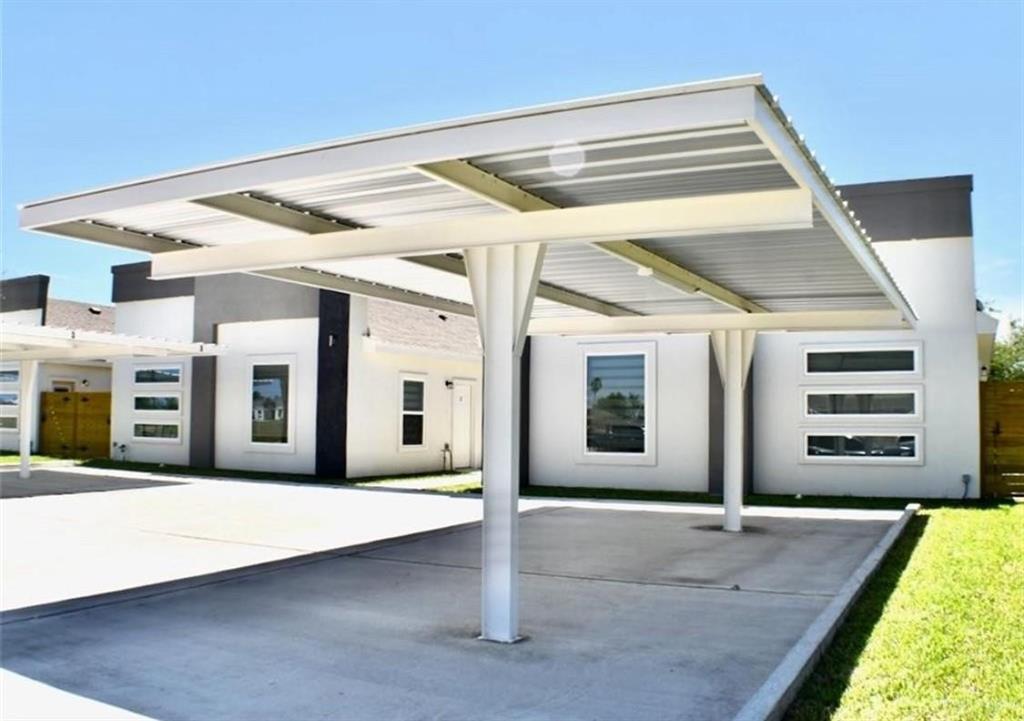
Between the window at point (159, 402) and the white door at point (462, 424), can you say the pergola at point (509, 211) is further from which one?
the window at point (159, 402)

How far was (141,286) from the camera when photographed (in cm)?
2394

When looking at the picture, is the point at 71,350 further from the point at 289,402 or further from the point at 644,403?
the point at 644,403

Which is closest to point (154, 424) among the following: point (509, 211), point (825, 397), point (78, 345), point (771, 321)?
point (78, 345)

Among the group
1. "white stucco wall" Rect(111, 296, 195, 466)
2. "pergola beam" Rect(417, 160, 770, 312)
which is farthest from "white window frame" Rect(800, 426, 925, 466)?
"white stucco wall" Rect(111, 296, 195, 466)

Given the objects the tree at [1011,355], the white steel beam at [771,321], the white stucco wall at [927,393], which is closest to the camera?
the white steel beam at [771,321]

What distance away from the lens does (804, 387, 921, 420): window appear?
15586 millimetres

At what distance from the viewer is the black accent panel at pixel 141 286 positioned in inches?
902

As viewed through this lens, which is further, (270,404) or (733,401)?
(270,404)

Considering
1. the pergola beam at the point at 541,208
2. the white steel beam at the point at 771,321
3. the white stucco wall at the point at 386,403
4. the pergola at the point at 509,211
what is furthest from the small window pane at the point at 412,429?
the pergola at the point at 509,211

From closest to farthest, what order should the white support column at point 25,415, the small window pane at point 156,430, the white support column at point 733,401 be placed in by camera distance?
the white support column at point 733,401, the white support column at point 25,415, the small window pane at point 156,430

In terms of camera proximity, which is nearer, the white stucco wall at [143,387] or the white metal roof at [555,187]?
the white metal roof at [555,187]

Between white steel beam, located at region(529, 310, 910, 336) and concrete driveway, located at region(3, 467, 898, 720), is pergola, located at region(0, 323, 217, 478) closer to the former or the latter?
concrete driveway, located at region(3, 467, 898, 720)

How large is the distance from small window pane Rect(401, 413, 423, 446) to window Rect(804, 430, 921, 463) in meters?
9.30

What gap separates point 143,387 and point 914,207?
18.5m
